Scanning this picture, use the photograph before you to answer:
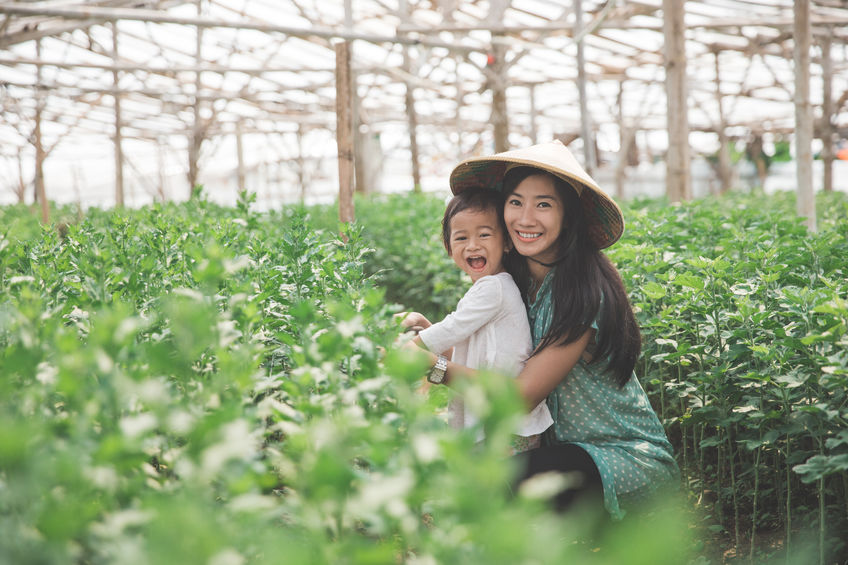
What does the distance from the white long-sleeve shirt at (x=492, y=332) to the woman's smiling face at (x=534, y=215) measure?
0.16 m

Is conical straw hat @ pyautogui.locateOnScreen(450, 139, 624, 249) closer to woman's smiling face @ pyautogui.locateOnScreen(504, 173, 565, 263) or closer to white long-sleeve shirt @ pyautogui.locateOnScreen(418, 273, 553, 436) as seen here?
woman's smiling face @ pyautogui.locateOnScreen(504, 173, 565, 263)

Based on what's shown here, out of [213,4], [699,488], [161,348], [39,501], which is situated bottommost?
[699,488]

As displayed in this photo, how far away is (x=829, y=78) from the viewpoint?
11.4 meters

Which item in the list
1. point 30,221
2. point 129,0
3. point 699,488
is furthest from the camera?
point 129,0

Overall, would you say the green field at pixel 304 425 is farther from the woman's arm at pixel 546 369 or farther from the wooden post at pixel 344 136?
the wooden post at pixel 344 136

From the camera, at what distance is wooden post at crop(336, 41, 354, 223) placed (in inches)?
235

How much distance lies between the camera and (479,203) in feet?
9.10

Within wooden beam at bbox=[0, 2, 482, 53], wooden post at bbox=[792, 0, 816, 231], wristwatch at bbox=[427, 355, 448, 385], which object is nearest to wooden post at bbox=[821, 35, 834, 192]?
wooden post at bbox=[792, 0, 816, 231]

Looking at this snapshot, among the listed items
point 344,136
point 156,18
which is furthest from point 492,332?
point 156,18

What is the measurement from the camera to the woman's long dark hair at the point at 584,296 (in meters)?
2.40

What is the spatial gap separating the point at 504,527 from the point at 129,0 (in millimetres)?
13837

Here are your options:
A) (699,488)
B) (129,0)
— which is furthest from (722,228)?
(129,0)

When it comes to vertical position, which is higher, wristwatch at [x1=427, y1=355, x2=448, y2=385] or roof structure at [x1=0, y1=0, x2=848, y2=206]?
roof structure at [x1=0, y1=0, x2=848, y2=206]

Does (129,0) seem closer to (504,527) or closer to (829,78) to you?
(829,78)
